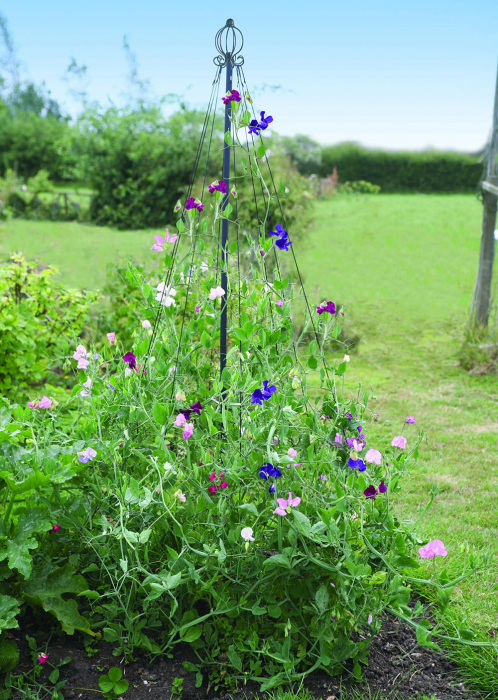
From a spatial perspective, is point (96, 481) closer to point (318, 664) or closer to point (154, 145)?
point (318, 664)

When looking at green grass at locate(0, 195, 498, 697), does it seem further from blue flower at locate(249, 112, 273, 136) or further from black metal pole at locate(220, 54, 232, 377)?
blue flower at locate(249, 112, 273, 136)

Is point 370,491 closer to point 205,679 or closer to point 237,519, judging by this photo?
point 237,519

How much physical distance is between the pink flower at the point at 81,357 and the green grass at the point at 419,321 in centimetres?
125

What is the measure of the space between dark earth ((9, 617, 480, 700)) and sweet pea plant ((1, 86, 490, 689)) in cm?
5

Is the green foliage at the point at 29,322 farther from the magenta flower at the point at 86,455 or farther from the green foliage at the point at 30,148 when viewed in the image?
the green foliage at the point at 30,148

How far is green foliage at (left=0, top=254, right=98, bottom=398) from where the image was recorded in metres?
3.52

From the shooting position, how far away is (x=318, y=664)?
1748 mm

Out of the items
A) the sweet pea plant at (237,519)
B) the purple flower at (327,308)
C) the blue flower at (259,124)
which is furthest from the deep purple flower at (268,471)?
the blue flower at (259,124)

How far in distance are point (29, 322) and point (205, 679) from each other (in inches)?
96.4

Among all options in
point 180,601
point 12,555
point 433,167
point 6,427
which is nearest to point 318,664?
point 180,601

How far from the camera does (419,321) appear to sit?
7.45 m

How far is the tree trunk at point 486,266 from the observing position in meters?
5.57

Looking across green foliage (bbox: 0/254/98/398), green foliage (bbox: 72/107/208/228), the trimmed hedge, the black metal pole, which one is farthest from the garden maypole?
the trimmed hedge

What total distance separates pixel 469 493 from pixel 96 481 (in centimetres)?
218
